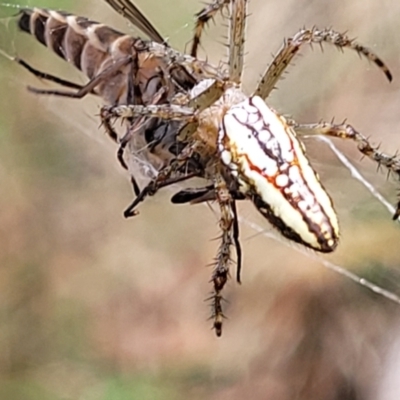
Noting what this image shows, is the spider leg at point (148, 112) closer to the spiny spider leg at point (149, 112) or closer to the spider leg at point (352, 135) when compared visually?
the spiny spider leg at point (149, 112)

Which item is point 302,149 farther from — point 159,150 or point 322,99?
point 322,99

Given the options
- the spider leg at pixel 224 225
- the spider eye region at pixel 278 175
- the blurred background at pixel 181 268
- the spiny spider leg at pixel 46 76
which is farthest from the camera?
the blurred background at pixel 181 268

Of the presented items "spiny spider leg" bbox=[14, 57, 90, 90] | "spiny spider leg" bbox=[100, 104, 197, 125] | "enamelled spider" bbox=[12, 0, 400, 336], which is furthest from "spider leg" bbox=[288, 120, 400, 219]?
"spiny spider leg" bbox=[14, 57, 90, 90]

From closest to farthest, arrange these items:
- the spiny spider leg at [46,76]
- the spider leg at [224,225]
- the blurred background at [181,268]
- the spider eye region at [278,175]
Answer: the spider eye region at [278,175]
the spider leg at [224,225]
the spiny spider leg at [46,76]
the blurred background at [181,268]

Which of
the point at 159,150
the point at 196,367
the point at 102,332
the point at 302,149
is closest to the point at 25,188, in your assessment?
the point at 102,332

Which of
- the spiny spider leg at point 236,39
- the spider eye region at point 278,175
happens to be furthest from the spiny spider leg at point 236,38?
the spider eye region at point 278,175

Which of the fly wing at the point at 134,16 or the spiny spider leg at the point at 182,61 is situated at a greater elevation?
the fly wing at the point at 134,16

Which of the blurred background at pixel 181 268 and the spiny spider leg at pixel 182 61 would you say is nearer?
the spiny spider leg at pixel 182 61

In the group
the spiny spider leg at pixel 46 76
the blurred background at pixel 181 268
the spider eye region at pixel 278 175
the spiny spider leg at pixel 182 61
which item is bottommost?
the blurred background at pixel 181 268
